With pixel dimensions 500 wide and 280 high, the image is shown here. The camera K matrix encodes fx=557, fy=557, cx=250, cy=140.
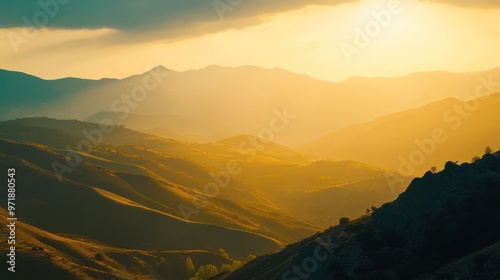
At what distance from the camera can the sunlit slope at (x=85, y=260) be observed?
133 meters

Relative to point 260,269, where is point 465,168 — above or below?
above

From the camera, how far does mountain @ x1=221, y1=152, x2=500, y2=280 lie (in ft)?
185

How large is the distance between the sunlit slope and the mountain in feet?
261

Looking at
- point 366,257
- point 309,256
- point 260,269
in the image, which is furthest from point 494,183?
point 260,269

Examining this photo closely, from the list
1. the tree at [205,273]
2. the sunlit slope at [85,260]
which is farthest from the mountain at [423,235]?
the tree at [205,273]

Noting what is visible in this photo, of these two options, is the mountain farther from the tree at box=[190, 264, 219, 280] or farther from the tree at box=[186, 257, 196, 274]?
the tree at box=[186, 257, 196, 274]

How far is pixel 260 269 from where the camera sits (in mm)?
89625

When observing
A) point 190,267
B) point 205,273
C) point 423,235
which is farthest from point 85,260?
point 423,235

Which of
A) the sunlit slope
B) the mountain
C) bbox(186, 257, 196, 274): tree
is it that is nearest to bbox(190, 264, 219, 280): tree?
bbox(186, 257, 196, 274): tree

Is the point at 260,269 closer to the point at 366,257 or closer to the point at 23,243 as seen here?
the point at 366,257

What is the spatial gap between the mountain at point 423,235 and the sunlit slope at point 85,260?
261 feet

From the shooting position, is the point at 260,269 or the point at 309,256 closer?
the point at 309,256

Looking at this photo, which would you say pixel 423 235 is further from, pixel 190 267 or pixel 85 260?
pixel 190 267

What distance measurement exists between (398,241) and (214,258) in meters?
131
